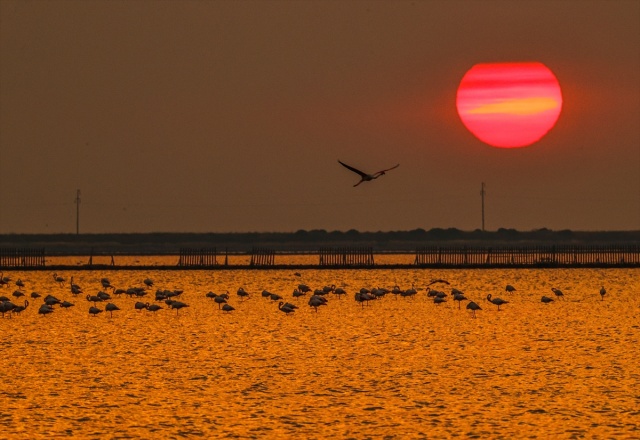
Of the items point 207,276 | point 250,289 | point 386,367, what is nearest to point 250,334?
point 386,367

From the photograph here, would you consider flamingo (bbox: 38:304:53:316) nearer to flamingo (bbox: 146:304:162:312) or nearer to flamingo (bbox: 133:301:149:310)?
flamingo (bbox: 133:301:149:310)

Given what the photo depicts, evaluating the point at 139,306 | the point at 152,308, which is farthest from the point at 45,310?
A: the point at 152,308

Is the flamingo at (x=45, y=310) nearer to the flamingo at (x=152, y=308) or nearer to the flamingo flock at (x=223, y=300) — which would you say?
the flamingo flock at (x=223, y=300)

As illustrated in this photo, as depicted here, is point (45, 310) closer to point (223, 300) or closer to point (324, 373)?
point (223, 300)

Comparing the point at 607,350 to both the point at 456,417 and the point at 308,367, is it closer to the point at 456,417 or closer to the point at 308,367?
the point at 308,367

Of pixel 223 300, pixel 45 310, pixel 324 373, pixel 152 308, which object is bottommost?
pixel 324 373

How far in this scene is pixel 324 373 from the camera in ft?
113

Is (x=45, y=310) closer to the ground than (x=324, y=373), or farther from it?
farther from it

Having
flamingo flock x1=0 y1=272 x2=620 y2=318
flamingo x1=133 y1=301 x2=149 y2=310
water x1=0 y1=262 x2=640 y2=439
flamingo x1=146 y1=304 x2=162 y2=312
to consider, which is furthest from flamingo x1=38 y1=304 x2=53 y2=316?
flamingo x1=146 y1=304 x2=162 y2=312

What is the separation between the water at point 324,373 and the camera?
85.5ft

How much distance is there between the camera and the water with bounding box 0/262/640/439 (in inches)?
1026

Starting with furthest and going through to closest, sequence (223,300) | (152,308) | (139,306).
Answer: (223,300), (139,306), (152,308)

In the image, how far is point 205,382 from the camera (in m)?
32.8

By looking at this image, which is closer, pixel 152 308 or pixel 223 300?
pixel 152 308
